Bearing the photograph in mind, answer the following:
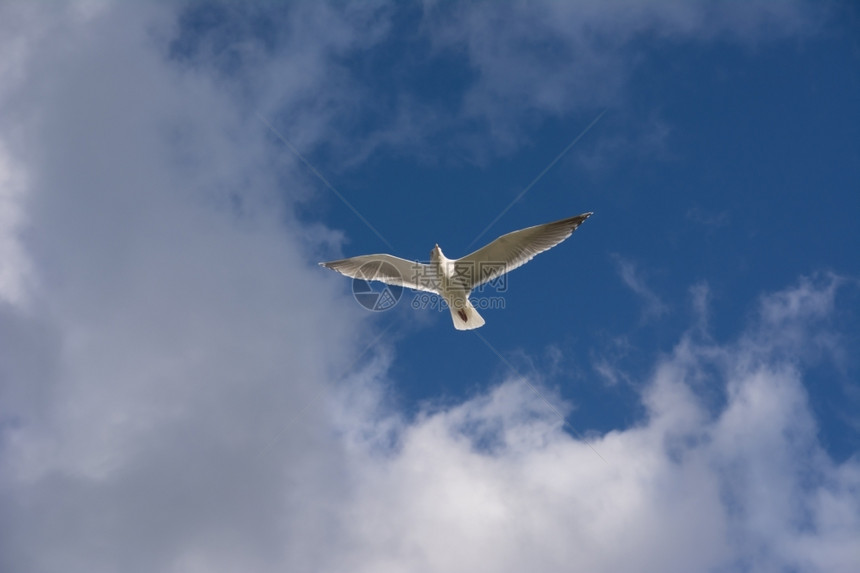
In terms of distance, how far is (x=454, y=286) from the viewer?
15844 mm

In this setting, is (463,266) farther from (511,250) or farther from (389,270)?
(389,270)

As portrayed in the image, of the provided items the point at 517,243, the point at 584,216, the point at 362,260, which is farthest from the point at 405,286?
the point at 584,216

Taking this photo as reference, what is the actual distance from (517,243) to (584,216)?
1559mm

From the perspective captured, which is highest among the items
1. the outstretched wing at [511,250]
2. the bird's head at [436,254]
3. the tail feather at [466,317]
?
the bird's head at [436,254]

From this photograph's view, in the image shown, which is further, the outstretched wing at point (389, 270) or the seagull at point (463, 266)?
the outstretched wing at point (389, 270)

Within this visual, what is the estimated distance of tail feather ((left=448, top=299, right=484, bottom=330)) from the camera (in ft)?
52.1

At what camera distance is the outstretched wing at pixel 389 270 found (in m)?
16.2

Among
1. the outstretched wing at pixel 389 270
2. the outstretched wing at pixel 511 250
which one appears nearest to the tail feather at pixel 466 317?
the outstretched wing at pixel 511 250

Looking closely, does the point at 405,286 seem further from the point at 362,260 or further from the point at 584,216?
the point at 584,216

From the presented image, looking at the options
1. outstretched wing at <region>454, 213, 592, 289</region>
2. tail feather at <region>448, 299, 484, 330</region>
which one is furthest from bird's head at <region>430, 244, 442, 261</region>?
tail feather at <region>448, 299, 484, 330</region>

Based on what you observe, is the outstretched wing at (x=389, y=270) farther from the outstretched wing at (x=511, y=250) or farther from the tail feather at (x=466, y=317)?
the outstretched wing at (x=511, y=250)

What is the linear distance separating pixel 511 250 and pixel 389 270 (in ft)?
10.2

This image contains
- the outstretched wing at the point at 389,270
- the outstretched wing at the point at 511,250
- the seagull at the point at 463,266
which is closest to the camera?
the outstretched wing at the point at 511,250

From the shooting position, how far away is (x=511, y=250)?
15.5 metres
